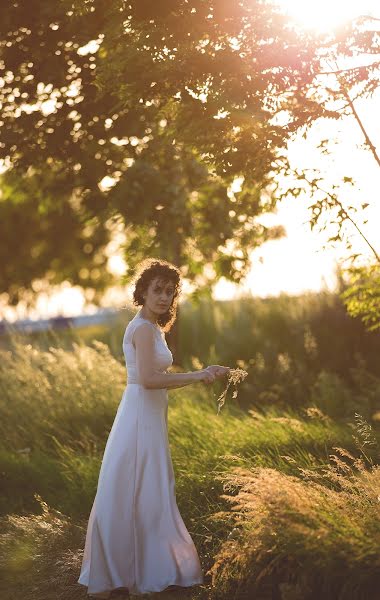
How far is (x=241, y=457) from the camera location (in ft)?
24.1

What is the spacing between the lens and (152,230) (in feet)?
39.5

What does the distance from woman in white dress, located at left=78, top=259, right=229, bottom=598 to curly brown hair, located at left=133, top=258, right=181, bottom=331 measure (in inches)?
0.5

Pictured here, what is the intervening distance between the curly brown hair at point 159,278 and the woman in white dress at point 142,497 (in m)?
0.01

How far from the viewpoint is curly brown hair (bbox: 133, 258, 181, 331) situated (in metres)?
6.03

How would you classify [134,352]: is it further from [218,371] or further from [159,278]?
[218,371]

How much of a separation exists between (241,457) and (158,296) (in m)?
1.94

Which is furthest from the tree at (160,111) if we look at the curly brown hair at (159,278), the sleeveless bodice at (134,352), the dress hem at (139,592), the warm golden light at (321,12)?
the dress hem at (139,592)

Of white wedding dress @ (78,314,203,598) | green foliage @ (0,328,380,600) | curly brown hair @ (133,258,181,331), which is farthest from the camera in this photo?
curly brown hair @ (133,258,181,331)

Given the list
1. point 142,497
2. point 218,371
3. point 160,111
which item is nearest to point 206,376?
point 218,371

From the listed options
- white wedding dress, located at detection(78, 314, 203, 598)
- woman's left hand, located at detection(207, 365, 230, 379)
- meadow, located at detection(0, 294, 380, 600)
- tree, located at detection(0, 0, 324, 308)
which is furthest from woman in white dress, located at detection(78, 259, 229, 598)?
tree, located at detection(0, 0, 324, 308)

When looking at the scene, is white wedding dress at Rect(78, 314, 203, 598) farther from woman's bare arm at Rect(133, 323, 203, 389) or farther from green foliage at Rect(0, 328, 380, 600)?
green foliage at Rect(0, 328, 380, 600)

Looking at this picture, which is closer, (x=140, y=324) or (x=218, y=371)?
(x=218, y=371)

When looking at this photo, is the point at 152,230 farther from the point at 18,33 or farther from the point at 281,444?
the point at 281,444

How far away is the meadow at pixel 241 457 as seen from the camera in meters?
5.18
